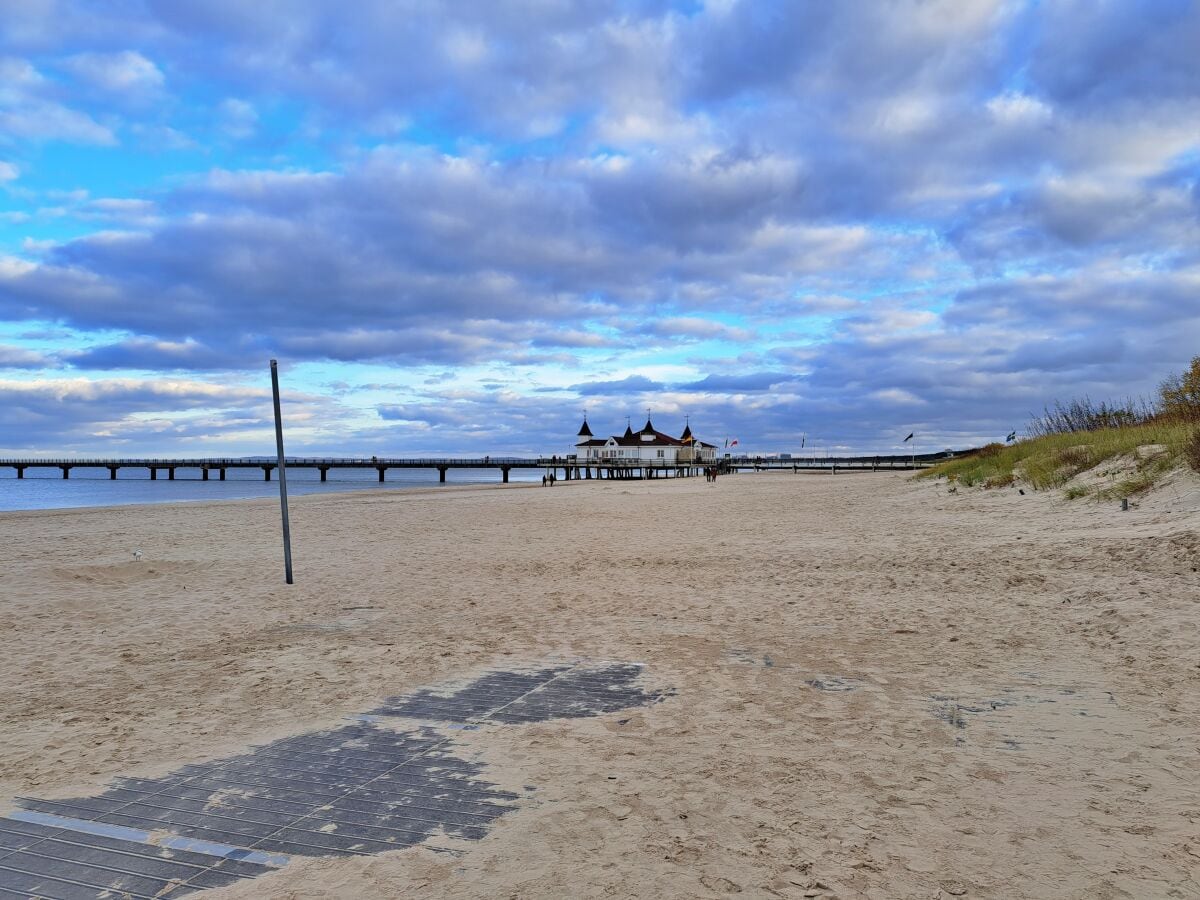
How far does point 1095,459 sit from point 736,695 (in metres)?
13.9

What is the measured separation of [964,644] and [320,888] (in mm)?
5726

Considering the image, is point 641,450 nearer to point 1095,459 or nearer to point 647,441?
point 647,441

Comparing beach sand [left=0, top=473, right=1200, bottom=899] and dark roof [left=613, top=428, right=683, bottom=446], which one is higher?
dark roof [left=613, top=428, right=683, bottom=446]

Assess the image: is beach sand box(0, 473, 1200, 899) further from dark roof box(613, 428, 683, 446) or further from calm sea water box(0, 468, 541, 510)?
dark roof box(613, 428, 683, 446)

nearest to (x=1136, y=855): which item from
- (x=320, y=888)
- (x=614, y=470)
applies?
(x=320, y=888)

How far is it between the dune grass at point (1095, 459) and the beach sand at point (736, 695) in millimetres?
915

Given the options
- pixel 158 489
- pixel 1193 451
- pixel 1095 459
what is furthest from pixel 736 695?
pixel 158 489

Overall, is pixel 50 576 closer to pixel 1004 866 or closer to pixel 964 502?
pixel 1004 866

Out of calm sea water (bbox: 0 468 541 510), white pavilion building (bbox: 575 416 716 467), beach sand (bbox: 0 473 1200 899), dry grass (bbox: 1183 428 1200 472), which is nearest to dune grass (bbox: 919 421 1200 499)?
dry grass (bbox: 1183 428 1200 472)

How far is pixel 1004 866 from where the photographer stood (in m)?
3.08

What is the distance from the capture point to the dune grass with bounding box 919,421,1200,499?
41.5 feet

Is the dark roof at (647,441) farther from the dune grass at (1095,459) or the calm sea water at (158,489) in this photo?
the dune grass at (1095,459)

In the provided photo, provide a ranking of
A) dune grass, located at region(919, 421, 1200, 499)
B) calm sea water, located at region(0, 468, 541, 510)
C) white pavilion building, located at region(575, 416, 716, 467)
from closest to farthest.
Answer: dune grass, located at region(919, 421, 1200, 499) → calm sea water, located at region(0, 468, 541, 510) → white pavilion building, located at region(575, 416, 716, 467)

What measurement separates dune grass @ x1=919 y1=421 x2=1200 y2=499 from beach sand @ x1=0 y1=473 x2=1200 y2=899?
0.91 m
